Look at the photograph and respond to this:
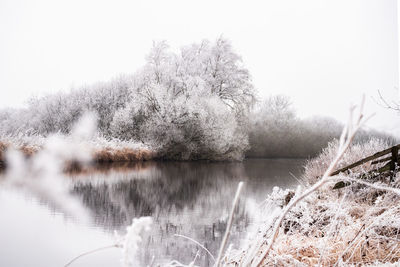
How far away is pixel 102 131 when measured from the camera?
2438mm

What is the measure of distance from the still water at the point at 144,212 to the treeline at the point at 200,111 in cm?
20

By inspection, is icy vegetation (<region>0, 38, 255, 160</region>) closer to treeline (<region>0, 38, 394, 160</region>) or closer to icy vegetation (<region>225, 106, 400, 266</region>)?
treeline (<region>0, 38, 394, 160</region>)

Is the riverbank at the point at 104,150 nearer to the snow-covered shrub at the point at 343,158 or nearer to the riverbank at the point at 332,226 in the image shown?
the riverbank at the point at 332,226

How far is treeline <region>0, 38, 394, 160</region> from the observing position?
2.59m

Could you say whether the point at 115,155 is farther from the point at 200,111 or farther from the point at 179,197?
the point at 200,111

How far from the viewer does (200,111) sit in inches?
126

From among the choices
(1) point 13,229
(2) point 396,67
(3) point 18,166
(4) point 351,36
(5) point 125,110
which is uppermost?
(4) point 351,36

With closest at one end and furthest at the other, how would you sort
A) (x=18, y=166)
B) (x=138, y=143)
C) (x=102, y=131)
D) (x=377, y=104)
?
1. (x=18, y=166)
2. (x=102, y=131)
3. (x=138, y=143)
4. (x=377, y=104)

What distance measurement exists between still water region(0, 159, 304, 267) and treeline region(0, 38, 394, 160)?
0.65 ft

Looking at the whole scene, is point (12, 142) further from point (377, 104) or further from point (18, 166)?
point (377, 104)

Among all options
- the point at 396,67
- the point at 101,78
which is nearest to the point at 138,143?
the point at 101,78

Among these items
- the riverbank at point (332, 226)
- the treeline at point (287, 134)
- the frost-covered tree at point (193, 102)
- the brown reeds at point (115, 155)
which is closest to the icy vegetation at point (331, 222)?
the riverbank at point (332, 226)

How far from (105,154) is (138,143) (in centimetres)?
35

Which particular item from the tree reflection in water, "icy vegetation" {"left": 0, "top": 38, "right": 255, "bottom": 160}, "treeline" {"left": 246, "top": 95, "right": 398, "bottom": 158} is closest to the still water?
the tree reflection in water
